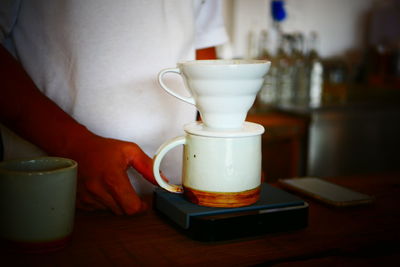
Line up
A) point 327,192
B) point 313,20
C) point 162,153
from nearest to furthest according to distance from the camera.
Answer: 1. point 162,153
2. point 327,192
3. point 313,20

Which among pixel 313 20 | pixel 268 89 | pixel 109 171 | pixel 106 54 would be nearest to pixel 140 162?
pixel 109 171

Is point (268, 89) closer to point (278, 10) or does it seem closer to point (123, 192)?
point (278, 10)

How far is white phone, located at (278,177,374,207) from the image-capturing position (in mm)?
909

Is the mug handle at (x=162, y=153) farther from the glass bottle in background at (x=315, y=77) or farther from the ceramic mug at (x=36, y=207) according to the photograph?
the glass bottle in background at (x=315, y=77)

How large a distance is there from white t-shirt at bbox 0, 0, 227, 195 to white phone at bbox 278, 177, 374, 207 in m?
0.33

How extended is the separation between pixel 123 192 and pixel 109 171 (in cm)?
5

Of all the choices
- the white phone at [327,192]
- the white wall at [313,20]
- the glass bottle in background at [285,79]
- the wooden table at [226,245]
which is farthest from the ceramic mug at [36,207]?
the white wall at [313,20]

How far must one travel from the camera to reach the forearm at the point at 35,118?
→ 2.79 ft

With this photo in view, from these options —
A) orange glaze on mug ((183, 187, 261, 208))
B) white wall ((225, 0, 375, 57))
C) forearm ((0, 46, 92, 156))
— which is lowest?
orange glaze on mug ((183, 187, 261, 208))

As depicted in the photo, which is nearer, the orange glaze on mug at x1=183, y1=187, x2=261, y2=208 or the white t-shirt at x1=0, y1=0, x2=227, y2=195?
the orange glaze on mug at x1=183, y1=187, x2=261, y2=208

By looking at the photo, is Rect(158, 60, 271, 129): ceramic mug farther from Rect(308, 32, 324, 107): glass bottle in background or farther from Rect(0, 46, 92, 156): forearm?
Rect(308, 32, 324, 107): glass bottle in background

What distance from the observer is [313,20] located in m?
3.17

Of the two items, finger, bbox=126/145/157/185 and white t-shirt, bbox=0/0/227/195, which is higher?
white t-shirt, bbox=0/0/227/195

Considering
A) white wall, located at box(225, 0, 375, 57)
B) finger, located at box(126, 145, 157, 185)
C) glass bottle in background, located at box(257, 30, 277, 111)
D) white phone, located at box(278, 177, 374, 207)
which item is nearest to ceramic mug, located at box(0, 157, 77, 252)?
finger, located at box(126, 145, 157, 185)
